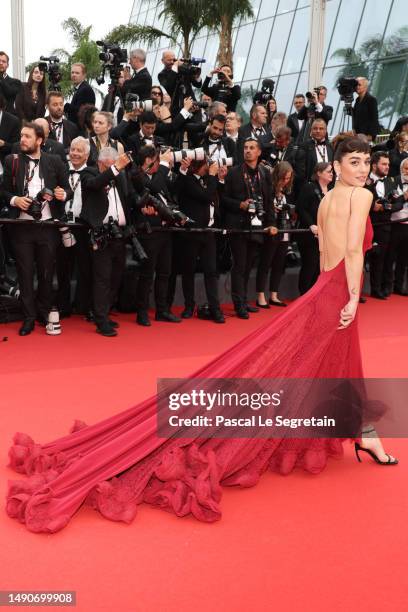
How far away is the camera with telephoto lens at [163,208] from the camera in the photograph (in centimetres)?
643

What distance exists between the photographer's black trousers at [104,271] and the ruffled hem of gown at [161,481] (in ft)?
9.83

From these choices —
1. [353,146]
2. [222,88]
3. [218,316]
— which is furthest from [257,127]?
[353,146]

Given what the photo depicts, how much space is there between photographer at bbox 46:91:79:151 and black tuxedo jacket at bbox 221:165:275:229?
156 cm

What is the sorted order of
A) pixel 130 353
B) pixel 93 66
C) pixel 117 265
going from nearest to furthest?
pixel 130 353, pixel 117 265, pixel 93 66

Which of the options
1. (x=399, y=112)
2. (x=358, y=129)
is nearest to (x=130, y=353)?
(x=358, y=129)

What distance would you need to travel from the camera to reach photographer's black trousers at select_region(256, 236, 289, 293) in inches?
308

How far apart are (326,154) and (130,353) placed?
371cm

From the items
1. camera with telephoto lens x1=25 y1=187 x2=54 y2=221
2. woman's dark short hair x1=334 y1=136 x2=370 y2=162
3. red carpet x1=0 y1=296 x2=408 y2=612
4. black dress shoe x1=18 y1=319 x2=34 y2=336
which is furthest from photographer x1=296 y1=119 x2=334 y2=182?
woman's dark short hair x1=334 y1=136 x2=370 y2=162

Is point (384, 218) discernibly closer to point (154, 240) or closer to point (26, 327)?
point (154, 240)

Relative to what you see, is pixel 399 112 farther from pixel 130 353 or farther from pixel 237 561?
pixel 237 561

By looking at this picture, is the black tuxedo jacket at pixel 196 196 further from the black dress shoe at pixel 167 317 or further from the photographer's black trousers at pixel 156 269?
the black dress shoe at pixel 167 317

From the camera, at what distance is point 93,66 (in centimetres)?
2428

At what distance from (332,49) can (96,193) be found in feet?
47.9

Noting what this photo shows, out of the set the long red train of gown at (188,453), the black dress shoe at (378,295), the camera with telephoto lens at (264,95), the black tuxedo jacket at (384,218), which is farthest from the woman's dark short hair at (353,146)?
the camera with telephoto lens at (264,95)
